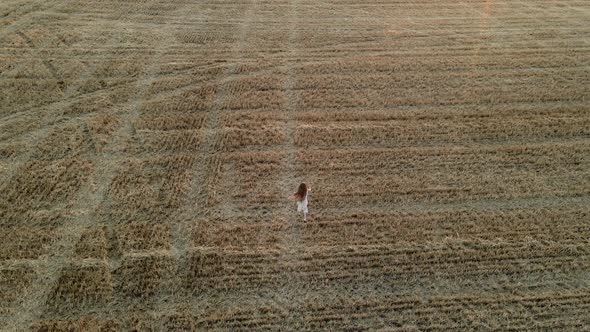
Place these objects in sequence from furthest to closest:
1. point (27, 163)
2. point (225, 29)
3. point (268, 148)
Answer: point (225, 29) → point (268, 148) → point (27, 163)

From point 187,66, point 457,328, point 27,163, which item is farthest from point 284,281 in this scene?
point 187,66

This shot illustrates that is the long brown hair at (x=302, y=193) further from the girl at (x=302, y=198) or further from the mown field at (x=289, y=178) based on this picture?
the mown field at (x=289, y=178)

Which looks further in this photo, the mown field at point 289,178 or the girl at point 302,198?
the girl at point 302,198

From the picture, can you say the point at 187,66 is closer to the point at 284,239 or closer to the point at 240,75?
the point at 240,75

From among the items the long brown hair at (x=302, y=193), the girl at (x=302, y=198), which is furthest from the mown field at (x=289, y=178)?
the long brown hair at (x=302, y=193)

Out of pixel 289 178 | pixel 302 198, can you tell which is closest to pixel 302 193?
pixel 302 198

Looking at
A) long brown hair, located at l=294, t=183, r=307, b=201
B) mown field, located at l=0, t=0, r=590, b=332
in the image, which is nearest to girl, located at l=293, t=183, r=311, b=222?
long brown hair, located at l=294, t=183, r=307, b=201

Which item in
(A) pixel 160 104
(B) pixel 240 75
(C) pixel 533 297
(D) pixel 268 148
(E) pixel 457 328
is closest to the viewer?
(E) pixel 457 328

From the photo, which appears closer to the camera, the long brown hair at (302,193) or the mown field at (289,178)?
the mown field at (289,178)

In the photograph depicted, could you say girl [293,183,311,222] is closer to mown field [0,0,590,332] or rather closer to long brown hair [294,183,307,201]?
long brown hair [294,183,307,201]
